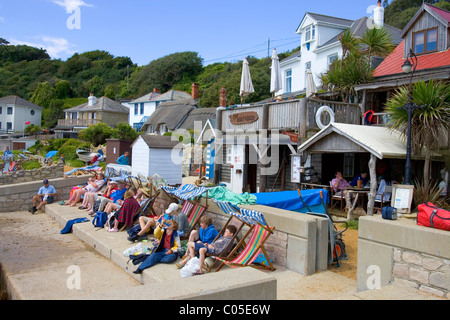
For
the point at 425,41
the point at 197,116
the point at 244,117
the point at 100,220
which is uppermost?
the point at 425,41

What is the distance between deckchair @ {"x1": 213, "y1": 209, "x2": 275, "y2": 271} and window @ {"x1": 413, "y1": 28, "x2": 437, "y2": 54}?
1119 cm

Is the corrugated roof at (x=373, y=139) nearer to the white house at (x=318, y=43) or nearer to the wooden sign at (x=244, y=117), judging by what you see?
the wooden sign at (x=244, y=117)

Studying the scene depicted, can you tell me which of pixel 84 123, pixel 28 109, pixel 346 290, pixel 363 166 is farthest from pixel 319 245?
pixel 28 109

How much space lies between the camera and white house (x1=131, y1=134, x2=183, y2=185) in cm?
1309

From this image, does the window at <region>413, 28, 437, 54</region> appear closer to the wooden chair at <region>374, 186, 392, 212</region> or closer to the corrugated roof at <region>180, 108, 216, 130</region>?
the wooden chair at <region>374, 186, 392, 212</region>

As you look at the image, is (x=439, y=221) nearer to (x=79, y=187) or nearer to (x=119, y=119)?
(x=79, y=187)

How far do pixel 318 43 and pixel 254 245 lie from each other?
21932 millimetres

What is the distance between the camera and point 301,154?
1273cm

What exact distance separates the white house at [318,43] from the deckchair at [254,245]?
61.0 ft

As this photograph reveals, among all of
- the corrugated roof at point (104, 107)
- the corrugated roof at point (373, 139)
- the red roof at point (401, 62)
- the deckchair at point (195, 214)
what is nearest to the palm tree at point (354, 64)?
the red roof at point (401, 62)

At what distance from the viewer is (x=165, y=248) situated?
23.1 ft

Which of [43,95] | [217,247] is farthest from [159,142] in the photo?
[43,95]

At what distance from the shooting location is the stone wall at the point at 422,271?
456 cm

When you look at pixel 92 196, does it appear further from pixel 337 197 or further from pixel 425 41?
pixel 425 41
